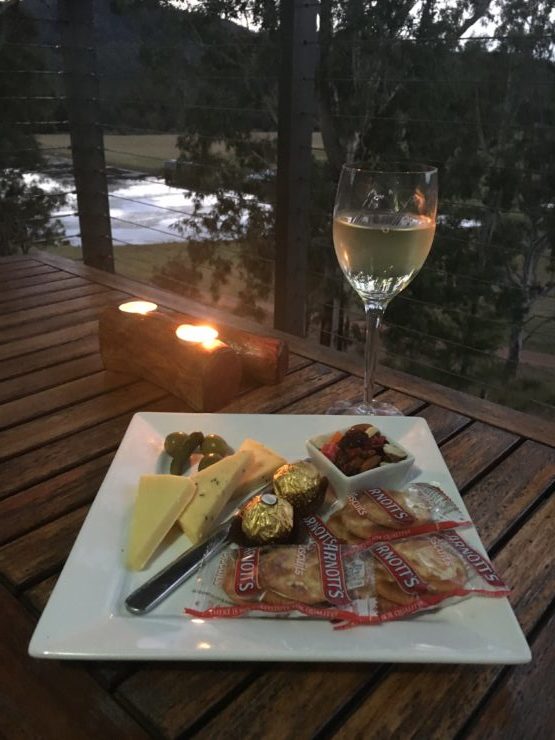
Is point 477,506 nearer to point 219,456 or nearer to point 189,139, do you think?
point 219,456

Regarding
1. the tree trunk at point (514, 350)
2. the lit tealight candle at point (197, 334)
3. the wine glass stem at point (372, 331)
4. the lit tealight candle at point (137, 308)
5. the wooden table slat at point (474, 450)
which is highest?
the wine glass stem at point (372, 331)

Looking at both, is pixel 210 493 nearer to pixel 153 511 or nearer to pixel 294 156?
pixel 153 511

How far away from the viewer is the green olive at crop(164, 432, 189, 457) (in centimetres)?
69

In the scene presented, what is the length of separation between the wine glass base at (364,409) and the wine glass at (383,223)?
0.08m

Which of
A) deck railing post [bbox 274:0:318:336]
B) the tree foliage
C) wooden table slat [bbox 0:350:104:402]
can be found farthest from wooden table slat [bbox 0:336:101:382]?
the tree foliage

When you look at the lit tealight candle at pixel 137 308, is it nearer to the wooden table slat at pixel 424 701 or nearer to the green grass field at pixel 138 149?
the wooden table slat at pixel 424 701

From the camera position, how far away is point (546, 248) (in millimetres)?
2535

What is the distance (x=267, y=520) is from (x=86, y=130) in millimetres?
2450

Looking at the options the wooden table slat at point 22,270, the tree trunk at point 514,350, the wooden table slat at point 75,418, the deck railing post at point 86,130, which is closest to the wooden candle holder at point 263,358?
the wooden table slat at point 75,418

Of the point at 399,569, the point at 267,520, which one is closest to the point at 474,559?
the point at 399,569

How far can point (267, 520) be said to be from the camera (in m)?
0.54

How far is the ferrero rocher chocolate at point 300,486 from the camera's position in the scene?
579mm

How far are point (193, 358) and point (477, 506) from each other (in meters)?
0.41

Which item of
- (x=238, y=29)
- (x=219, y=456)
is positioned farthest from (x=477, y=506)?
(x=238, y=29)
